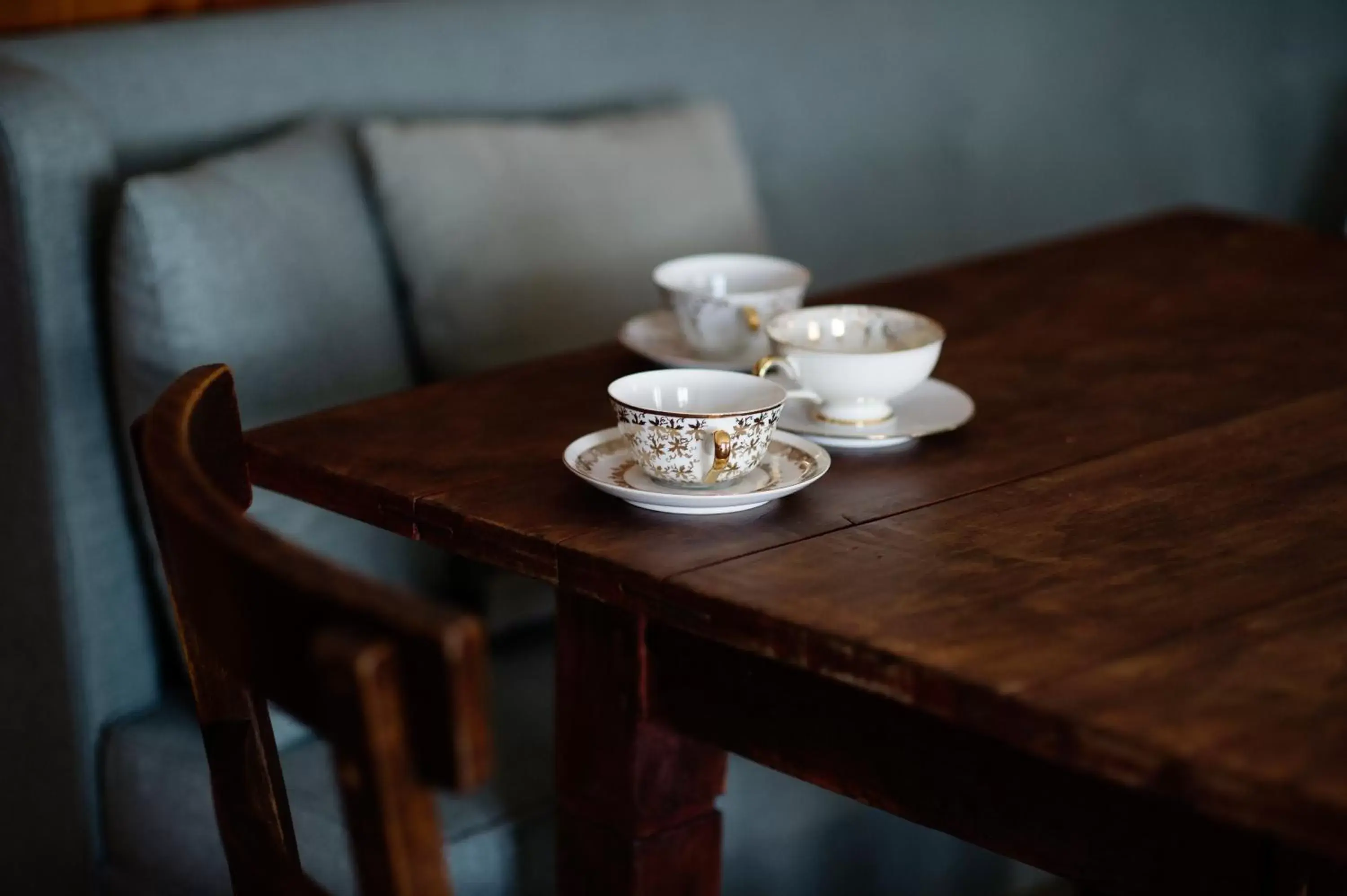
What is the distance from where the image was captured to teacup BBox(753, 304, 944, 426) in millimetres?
1097

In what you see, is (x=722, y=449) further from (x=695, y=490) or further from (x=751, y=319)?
(x=751, y=319)

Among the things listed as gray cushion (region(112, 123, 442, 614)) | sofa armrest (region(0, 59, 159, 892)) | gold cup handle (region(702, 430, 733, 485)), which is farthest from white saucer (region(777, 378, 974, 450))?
sofa armrest (region(0, 59, 159, 892))

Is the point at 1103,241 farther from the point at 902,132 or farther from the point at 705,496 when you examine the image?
the point at 705,496

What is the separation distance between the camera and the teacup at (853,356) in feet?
3.60

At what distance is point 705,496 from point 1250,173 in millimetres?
2179

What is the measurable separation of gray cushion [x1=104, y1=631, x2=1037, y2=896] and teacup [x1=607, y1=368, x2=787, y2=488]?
1.52 feet

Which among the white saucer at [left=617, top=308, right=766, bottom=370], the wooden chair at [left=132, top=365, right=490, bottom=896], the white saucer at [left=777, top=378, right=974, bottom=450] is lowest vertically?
the white saucer at [left=777, top=378, right=974, bottom=450]

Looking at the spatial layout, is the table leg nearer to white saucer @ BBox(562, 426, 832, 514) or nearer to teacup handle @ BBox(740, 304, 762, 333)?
white saucer @ BBox(562, 426, 832, 514)

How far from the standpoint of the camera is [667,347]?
131 cm

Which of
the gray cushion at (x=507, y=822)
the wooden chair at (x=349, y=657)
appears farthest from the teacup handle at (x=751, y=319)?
the wooden chair at (x=349, y=657)

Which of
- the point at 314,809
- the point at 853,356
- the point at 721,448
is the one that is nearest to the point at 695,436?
the point at 721,448

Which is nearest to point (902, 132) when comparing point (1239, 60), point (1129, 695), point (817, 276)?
point (817, 276)

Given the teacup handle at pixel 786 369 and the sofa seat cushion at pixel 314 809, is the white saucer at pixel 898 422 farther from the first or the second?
the sofa seat cushion at pixel 314 809

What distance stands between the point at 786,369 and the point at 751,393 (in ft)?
0.26
